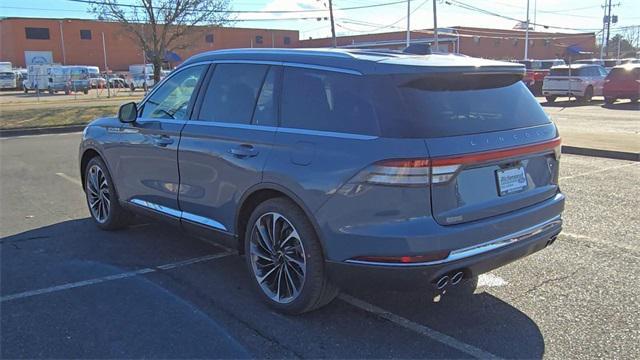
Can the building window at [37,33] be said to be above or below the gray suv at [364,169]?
above

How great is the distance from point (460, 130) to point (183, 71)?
2.67m

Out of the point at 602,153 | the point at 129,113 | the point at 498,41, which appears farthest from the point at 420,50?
the point at 498,41

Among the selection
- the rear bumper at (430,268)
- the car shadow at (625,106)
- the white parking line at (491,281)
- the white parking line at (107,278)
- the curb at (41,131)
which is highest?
the rear bumper at (430,268)

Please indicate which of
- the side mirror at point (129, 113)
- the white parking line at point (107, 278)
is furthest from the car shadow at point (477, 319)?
the side mirror at point (129, 113)

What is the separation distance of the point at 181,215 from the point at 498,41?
78193mm

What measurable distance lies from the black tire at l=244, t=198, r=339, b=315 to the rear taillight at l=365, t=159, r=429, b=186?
69cm

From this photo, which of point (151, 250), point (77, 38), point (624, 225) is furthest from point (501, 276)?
point (77, 38)

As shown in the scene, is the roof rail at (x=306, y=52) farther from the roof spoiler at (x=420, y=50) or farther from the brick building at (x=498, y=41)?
the brick building at (x=498, y=41)

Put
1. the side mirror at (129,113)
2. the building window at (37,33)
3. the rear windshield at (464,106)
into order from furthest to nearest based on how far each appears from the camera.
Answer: the building window at (37,33), the side mirror at (129,113), the rear windshield at (464,106)

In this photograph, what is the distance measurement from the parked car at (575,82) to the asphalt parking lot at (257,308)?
71.5 ft

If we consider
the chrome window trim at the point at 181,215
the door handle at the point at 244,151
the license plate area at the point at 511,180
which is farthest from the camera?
the chrome window trim at the point at 181,215

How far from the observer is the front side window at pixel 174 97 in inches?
190

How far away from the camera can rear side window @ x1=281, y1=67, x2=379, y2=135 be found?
3430 mm

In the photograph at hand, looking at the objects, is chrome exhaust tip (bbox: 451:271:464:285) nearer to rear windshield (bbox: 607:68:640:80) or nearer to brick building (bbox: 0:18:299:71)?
Result: rear windshield (bbox: 607:68:640:80)
